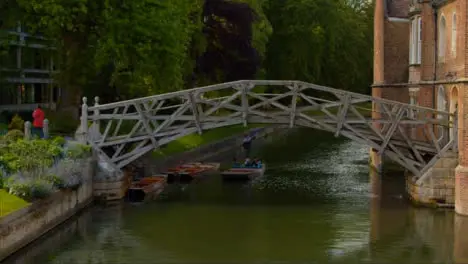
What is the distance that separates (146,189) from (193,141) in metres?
16.1

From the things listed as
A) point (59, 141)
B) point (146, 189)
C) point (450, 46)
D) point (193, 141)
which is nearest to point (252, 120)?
point (146, 189)

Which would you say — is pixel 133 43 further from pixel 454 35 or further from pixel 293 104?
pixel 454 35

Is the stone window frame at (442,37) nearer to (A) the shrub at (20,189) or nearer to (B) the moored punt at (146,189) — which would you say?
(B) the moored punt at (146,189)

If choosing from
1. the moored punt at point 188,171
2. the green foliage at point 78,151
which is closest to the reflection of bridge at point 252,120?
the green foliage at point 78,151

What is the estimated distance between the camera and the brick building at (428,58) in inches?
996

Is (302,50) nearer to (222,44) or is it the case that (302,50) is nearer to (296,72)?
(296,72)

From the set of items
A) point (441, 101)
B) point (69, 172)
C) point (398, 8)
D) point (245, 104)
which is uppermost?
point (398, 8)

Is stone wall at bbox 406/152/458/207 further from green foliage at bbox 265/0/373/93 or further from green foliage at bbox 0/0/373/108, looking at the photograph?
green foliage at bbox 265/0/373/93

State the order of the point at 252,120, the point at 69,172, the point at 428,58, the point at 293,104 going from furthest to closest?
the point at 428,58 < the point at 252,120 < the point at 293,104 < the point at 69,172

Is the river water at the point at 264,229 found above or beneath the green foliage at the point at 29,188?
beneath

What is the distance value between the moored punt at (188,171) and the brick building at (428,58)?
30.1 ft

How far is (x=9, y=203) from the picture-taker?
19.9 metres

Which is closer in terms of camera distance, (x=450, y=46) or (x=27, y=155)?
(x=27, y=155)

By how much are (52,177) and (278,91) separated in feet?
164
